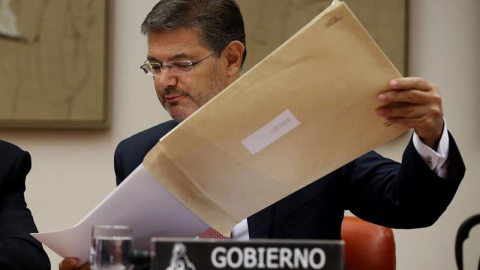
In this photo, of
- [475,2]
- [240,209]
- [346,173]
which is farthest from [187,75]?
[475,2]

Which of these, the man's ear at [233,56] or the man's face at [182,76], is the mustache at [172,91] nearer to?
the man's face at [182,76]

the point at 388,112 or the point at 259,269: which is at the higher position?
the point at 388,112

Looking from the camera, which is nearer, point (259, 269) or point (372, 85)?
point (259, 269)

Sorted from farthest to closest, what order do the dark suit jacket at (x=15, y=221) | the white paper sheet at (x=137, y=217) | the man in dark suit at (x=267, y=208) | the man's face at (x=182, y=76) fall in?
the man's face at (x=182, y=76), the dark suit jacket at (x=15, y=221), the man in dark suit at (x=267, y=208), the white paper sheet at (x=137, y=217)

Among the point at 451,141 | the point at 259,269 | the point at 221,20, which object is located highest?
the point at 221,20

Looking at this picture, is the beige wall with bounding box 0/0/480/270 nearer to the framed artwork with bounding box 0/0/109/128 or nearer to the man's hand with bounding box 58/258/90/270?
the framed artwork with bounding box 0/0/109/128

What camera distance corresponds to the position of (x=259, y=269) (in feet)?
4.14

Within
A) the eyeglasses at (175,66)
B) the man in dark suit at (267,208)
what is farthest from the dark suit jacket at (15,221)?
the eyeglasses at (175,66)

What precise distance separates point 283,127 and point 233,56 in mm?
899

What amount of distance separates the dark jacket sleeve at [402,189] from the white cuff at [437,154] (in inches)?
0.4

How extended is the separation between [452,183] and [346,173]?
58 cm

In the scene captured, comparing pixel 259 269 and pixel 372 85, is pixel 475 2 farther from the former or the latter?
pixel 259 269

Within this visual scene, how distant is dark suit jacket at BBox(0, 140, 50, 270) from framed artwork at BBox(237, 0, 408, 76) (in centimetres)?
127

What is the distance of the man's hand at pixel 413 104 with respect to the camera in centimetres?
151
